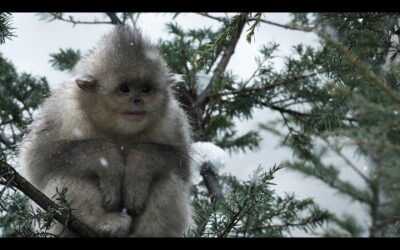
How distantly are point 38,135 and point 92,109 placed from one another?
37 cm

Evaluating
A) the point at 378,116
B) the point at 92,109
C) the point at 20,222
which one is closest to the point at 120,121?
the point at 92,109

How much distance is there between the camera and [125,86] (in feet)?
13.0

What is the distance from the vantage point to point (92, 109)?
13.1ft

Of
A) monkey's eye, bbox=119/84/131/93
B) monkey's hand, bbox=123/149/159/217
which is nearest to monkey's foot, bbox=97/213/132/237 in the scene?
monkey's hand, bbox=123/149/159/217

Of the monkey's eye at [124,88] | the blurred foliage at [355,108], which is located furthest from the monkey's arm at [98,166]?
the blurred foliage at [355,108]

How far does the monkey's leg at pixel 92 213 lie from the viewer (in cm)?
347

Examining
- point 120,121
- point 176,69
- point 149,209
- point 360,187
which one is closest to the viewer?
point 149,209

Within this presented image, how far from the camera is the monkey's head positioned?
3945 millimetres

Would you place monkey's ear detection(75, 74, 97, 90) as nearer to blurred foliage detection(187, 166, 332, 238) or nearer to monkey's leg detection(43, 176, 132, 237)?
monkey's leg detection(43, 176, 132, 237)

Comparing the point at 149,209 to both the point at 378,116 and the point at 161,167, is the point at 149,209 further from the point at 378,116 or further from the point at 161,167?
the point at 378,116

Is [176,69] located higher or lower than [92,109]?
higher

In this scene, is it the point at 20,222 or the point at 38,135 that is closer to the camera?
the point at 20,222

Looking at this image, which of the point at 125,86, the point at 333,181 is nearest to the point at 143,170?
the point at 125,86

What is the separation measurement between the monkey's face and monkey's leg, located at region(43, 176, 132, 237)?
0.52 m
